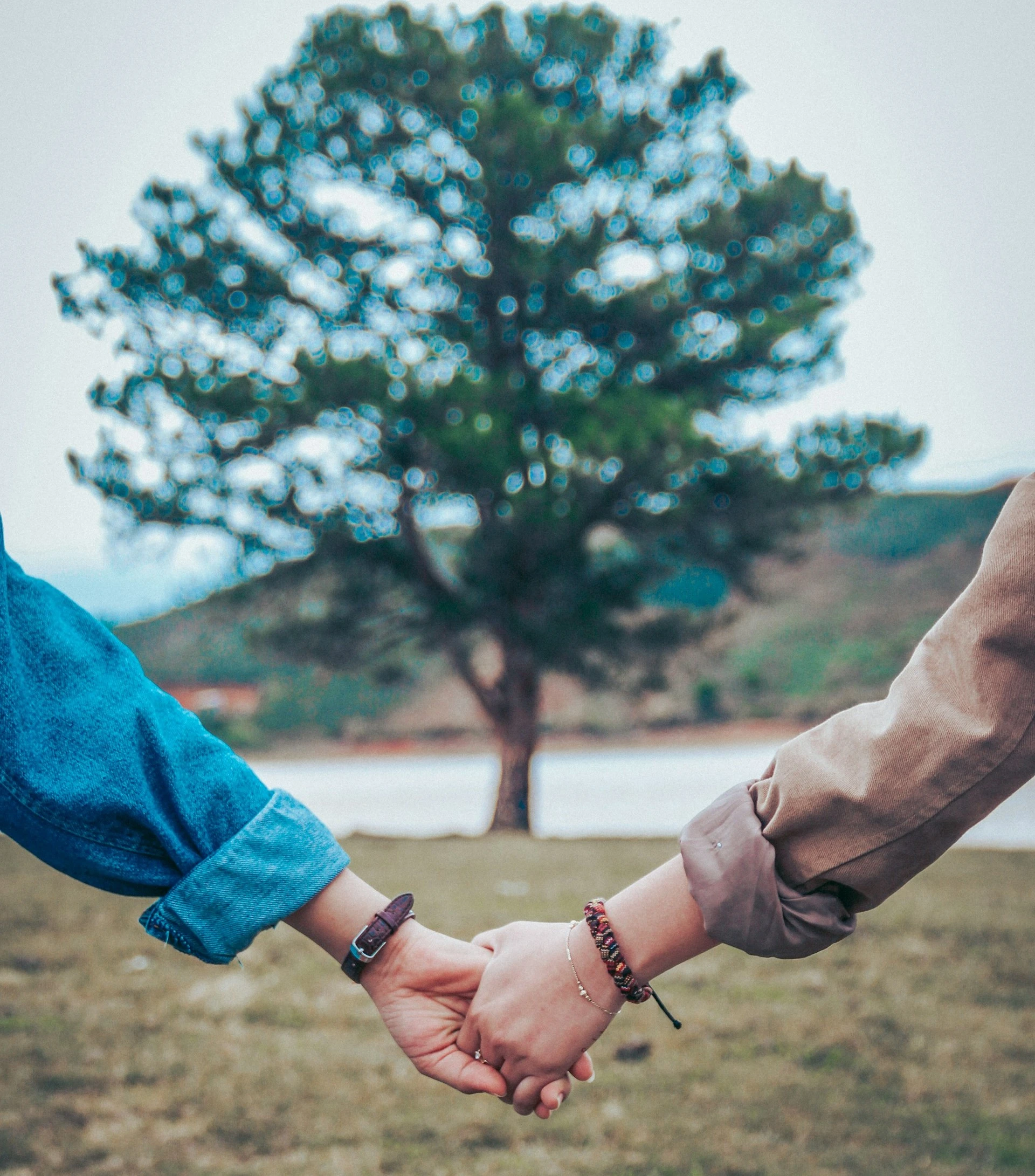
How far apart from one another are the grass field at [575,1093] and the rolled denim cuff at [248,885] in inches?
39.5

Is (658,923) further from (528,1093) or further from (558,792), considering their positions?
(558,792)

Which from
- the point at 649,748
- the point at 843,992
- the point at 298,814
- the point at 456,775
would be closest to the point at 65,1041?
the point at 298,814

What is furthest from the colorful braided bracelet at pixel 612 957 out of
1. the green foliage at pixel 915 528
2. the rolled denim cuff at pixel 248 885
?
the green foliage at pixel 915 528

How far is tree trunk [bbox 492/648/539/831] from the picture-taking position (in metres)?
10.1

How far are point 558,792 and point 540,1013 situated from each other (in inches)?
517

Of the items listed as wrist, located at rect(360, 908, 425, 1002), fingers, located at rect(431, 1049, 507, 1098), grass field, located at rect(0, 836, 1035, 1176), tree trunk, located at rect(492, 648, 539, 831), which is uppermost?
wrist, located at rect(360, 908, 425, 1002)

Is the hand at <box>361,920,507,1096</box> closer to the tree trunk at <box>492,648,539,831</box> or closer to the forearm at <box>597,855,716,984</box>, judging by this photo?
the forearm at <box>597,855,716,984</box>

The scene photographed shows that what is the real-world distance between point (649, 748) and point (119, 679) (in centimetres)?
1887

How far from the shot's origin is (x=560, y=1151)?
2.19 m

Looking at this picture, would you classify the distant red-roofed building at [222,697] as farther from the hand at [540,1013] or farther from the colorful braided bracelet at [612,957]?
the colorful braided bracelet at [612,957]

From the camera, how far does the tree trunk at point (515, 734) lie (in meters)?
10.1

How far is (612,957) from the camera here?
1.49 metres

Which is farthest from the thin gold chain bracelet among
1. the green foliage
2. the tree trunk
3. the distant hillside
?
the green foliage

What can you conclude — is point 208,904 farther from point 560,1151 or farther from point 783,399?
point 783,399
